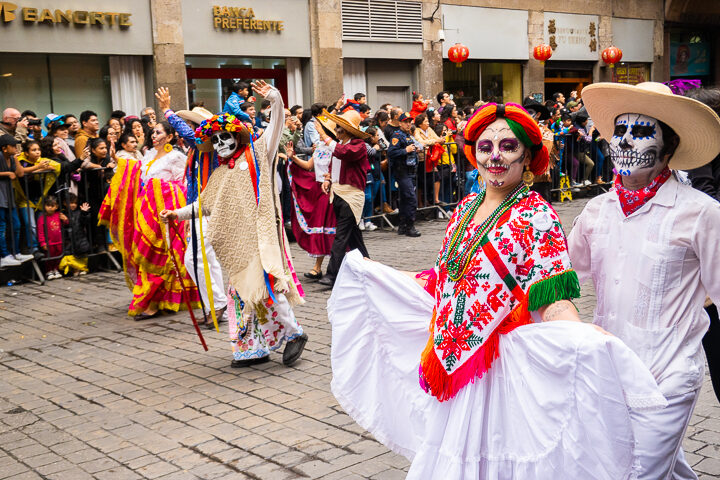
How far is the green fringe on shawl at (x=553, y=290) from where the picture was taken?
10.6ft

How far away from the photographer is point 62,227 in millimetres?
10852

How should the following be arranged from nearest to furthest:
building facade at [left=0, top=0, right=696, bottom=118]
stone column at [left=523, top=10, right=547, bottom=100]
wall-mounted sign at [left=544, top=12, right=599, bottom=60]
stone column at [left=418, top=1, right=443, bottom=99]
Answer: building facade at [left=0, top=0, right=696, bottom=118] < stone column at [left=418, top=1, right=443, bottom=99] < stone column at [left=523, top=10, right=547, bottom=100] < wall-mounted sign at [left=544, top=12, right=599, bottom=60]

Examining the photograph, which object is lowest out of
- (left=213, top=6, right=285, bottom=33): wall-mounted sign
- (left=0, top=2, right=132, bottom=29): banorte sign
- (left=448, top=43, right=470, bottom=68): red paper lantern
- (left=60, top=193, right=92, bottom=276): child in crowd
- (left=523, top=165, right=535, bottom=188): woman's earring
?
(left=60, top=193, right=92, bottom=276): child in crowd

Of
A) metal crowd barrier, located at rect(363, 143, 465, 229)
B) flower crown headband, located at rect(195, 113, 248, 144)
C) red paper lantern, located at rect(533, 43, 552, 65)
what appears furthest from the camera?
red paper lantern, located at rect(533, 43, 552, 65)

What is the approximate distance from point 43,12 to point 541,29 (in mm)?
16152

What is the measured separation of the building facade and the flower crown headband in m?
10.4

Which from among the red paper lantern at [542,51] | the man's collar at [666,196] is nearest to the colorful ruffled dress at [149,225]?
the man's collar at [666,196]

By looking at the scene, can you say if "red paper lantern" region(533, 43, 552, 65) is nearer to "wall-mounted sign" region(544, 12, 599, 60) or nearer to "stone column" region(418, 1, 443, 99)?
"stone column" region(418, 1, 443, 99)

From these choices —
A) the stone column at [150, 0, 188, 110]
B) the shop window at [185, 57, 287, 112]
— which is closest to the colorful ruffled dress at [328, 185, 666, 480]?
the stone column at [150, 0, 188, 110]

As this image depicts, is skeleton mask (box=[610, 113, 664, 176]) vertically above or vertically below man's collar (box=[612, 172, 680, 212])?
above

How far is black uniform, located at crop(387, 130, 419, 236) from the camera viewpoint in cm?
1321

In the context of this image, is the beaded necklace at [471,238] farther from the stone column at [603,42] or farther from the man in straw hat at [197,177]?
the stone column at [603,42]

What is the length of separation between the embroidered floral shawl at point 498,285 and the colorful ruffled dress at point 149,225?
536 centimetres

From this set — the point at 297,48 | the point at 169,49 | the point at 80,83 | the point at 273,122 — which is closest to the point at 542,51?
the point at 297,48
